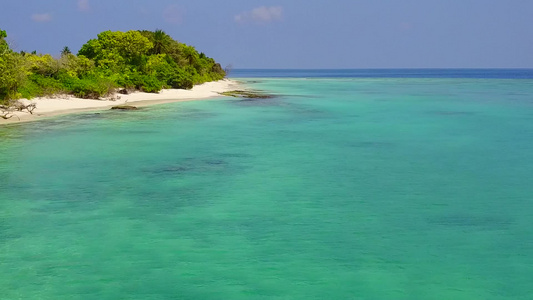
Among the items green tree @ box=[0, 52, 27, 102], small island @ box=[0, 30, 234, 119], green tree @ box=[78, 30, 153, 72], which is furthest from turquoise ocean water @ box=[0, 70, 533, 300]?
green tree @ box=[78, 30, 153, 72]

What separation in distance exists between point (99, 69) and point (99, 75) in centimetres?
427

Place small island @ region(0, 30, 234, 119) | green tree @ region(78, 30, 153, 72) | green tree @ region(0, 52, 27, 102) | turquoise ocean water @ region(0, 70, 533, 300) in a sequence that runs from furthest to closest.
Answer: green tree @ region(78, 30, 153, 72) → small island @ region(0, 30, 234, 119) → green tree @ region(0, 52, 27, 102) → turquoise ocean water @ region(0, 70, 533, 300)

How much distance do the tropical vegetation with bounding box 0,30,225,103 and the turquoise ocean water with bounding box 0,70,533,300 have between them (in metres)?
9.51

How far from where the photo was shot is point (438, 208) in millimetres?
11188

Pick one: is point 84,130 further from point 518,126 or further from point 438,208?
point 518,126

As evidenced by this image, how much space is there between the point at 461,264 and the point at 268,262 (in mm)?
2833

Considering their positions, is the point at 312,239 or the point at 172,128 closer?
the point at 312,239

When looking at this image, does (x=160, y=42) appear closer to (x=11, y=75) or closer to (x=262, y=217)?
(x=11, y=75)

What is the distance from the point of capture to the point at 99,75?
1578 inches

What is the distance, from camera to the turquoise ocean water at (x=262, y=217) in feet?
24.3

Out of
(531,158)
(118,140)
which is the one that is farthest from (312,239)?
(118,140)

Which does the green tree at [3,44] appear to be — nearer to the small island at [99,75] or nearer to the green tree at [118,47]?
the small island at [99,75]

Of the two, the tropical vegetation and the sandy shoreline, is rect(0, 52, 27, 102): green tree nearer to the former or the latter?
the tropical vegetation

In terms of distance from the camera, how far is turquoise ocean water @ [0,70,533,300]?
24.3ft
